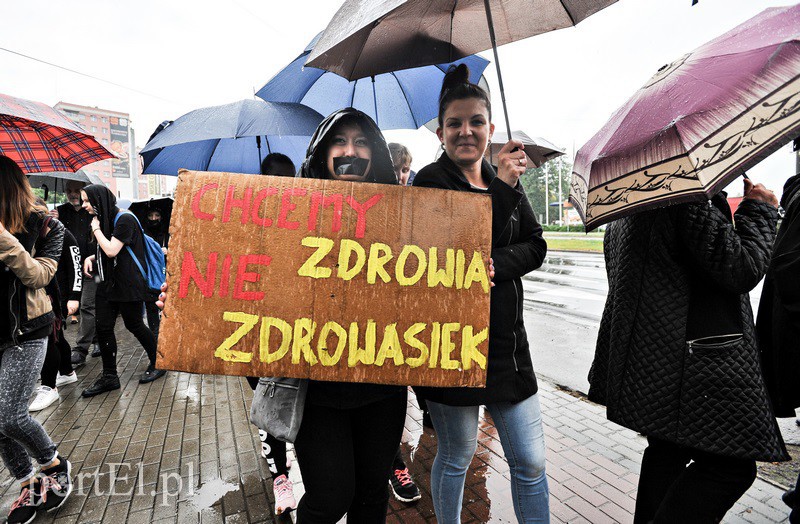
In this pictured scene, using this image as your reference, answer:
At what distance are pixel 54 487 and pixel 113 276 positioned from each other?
2281 mm

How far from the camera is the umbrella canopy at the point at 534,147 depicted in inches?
232

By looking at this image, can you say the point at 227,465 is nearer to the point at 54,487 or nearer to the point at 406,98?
the point at 54,487

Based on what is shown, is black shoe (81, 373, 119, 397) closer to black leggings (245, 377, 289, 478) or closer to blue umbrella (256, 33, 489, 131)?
black leggings (245, 377, 289, 478)

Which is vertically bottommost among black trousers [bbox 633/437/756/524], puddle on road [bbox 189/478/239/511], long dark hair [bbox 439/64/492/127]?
puddle on road [bbox 189/478/239/511]

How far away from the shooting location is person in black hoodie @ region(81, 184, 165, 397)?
14.0 feet

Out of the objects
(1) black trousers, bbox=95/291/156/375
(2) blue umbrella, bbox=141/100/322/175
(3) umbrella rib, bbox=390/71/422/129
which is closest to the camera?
(2) blue umbrella, bbox=141/100/322/175

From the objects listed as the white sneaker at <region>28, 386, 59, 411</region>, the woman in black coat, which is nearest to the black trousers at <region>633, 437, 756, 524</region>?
the woman in black coat

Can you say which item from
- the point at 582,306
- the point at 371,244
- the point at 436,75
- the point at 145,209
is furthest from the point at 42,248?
the point at 582,306

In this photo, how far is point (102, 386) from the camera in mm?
4395

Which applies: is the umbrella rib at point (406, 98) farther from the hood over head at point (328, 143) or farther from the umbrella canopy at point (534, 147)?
the umbrella canopy at point (534, 147)

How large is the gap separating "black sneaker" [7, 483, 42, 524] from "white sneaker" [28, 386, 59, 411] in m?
1.85

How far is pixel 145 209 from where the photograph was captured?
22.0 ft

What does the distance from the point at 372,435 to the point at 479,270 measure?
0.78m

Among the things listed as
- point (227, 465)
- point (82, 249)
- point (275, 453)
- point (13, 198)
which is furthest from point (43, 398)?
point (275, 453)
